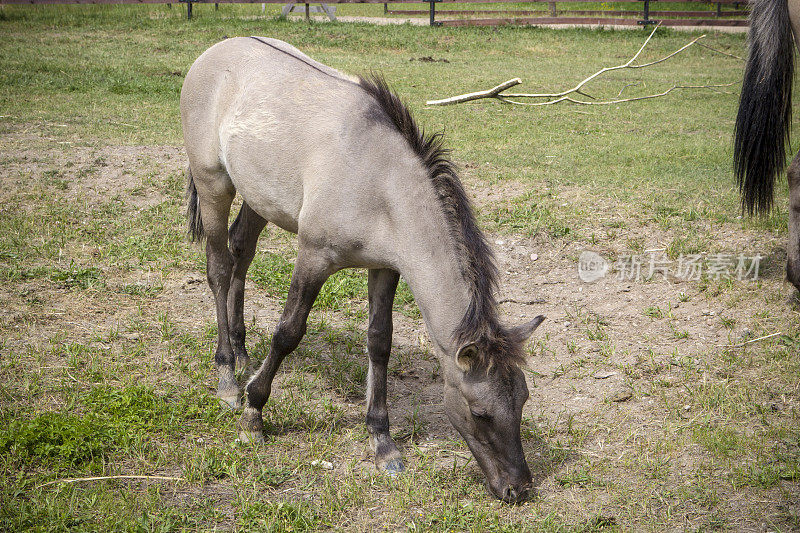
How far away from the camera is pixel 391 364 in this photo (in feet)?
15.8

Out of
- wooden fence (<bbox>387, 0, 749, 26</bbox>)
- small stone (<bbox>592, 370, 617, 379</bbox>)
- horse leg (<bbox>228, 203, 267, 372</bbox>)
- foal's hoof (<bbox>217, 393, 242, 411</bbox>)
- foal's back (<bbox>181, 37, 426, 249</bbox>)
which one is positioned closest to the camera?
foal's back (<bbox>181, 37, 426, 249</bbox>)

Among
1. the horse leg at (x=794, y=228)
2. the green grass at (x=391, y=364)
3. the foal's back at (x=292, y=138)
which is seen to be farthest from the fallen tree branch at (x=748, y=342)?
the foal's back at (x=292, y=138)

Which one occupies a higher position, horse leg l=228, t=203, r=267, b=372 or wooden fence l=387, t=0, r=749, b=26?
wooden fence l=387, t=0, r=749, b=26

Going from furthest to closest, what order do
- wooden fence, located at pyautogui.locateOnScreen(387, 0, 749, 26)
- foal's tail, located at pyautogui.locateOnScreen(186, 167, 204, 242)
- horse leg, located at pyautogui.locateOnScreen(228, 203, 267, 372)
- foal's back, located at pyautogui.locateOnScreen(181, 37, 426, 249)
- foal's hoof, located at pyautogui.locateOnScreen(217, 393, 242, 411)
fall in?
wooden fence, located at pyautogui.locateOnScreen(387, 0, 749, 26) → foal's tail, located at pyautogui.locateOnScreen(186, 167, 204, 242) → horse leg, located at pyautogui.locateOnScreen(228, 203, 267, 372) → foal's hoof, located at pyautogui.locateOnScreen(217, 393, 242, 411) → foal's back, located at pyautogui.locateOnScreen(181, 37, 426, 249)

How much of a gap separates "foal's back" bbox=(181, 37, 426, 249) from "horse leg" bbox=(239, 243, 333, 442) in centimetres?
22

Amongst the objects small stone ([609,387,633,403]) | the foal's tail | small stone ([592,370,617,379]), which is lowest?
small stone ([609,387,633,403])

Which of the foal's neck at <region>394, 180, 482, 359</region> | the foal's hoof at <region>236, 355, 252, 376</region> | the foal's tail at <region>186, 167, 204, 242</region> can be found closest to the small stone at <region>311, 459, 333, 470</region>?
the foal's neck at <region>394, 180, 482, 359</region>

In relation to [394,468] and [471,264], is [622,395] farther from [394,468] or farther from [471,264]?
[471,264]

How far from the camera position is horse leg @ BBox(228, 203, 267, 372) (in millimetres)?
4699

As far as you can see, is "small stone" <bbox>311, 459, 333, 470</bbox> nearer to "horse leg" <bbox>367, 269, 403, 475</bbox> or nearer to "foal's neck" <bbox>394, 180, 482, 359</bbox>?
"horse leg" <bbox>367, 269, 403, 475</bbox>

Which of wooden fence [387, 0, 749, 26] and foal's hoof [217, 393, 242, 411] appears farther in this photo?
wooden fence [387, 0, 749, 26]

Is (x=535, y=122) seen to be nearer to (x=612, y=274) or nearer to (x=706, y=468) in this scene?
(x=612, y=274)

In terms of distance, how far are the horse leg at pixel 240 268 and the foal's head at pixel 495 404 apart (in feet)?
6.31

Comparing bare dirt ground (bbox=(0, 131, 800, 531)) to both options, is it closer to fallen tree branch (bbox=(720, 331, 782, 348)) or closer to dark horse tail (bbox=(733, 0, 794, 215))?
fallen tree branch (bbox=(720, 331, 782, 348))
